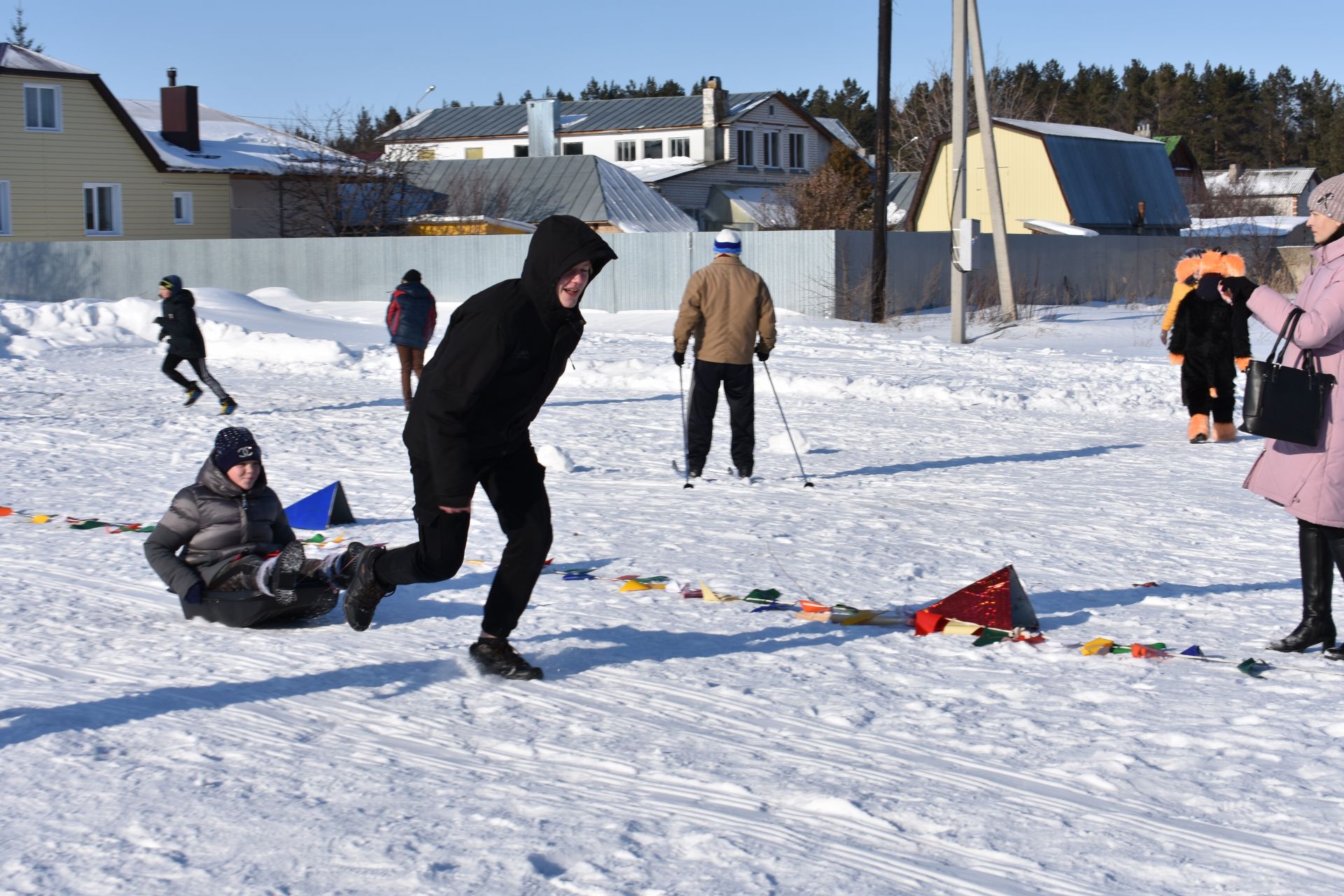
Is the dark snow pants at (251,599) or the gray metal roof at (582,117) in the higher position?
the gray metal roof at (582,117)

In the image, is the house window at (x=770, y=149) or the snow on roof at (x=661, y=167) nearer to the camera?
the snow on roof at (x=661, y=167)

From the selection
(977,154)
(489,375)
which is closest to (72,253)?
(977,154)

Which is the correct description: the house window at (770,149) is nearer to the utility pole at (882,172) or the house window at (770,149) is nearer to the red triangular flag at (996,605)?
the utility pole at (882,172)

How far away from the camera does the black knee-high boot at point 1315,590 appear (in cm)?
565

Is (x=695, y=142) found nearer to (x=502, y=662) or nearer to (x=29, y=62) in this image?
(x=29, y=62)

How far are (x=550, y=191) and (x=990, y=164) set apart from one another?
25.3m

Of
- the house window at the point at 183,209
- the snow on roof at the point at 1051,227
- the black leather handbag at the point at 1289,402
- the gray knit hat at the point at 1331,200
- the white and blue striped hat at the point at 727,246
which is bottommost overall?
the black leather handbag at the point at 1289,402

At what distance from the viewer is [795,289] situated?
93.2 ft

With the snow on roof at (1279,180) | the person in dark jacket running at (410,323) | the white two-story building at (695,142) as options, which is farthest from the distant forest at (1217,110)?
the person in dark jacket running at (410,323)

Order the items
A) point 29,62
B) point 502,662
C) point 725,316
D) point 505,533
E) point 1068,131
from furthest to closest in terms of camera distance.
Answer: point 1068,131 → point 29,62 → point 725,316 → point 502,662 → point 505,533

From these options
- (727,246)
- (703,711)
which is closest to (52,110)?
(727,246)

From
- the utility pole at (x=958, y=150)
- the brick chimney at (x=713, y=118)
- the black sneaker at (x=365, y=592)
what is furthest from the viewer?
the brick chimney at (x=713, y=118)

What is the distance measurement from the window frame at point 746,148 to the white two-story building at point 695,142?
4 centimetres

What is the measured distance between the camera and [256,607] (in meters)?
5.95
